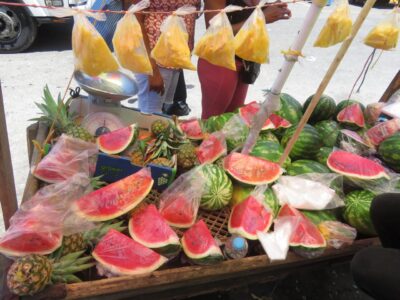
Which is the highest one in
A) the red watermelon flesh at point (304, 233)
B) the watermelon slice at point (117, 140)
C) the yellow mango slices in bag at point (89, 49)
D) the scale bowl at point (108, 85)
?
the yellow mango slices in bag at point (89, 49)

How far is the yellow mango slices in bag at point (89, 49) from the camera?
4.68 ft

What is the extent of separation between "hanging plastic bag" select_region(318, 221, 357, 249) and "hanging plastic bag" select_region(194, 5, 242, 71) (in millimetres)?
1102

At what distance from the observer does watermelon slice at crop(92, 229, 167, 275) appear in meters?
1.55

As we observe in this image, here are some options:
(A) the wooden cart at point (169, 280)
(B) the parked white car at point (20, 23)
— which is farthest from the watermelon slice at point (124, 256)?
(B) the parked white car at point (20, 23)

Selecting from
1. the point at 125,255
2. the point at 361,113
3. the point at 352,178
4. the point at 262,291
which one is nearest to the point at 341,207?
the point at 352,178

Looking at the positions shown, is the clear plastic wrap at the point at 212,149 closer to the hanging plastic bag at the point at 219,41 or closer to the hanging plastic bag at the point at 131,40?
the hanging plastic bag at the point at 219,41

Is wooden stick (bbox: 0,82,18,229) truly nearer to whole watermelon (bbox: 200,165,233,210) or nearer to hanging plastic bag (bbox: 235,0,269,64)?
whole watermelon (bbox: 200,165,233,210)

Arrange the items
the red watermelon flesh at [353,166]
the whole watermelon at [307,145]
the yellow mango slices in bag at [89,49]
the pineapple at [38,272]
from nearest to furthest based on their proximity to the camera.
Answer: the pineapple at [38,272]
the yellow mango slices in bag at [89,49]
the red watermelon flesh at [353,166]
the whole watermelon at [307,145]

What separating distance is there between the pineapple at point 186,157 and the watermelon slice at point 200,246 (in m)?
0.43

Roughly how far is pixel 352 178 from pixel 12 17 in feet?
18.6

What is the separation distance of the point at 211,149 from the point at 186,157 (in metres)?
0.23

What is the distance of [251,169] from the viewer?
2.12 meters

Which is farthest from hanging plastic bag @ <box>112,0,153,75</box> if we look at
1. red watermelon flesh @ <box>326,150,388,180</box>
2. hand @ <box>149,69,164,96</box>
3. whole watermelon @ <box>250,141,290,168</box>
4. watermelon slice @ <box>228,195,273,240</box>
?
red watermelon flesh @ <box>326,150,388,180</box>

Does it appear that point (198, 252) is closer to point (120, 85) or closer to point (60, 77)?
point (120, 85)
